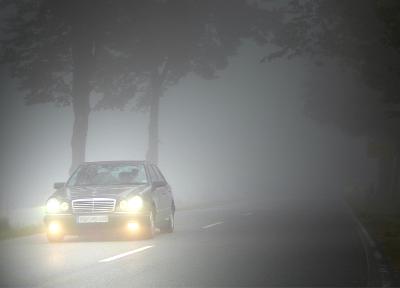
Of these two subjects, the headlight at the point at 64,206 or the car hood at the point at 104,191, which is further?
the car hood at the point at 104,191

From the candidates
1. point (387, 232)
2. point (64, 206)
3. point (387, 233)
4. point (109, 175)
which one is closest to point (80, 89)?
point (109, 175)

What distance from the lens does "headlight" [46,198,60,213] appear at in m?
17.3

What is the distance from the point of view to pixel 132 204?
57.2ft

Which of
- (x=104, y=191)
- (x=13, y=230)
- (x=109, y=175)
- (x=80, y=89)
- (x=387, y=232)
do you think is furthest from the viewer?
(x=80, y=89)

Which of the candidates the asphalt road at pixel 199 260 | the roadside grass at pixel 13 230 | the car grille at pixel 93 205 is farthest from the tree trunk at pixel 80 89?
the car grille at pixel 93 205

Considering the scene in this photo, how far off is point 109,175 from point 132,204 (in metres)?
1.91

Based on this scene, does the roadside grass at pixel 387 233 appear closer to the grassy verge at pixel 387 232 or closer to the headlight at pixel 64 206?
the grassy verge at pixel 387 232

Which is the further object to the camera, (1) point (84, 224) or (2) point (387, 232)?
(2) point (387, 232)

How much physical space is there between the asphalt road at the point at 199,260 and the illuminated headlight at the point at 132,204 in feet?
2.36

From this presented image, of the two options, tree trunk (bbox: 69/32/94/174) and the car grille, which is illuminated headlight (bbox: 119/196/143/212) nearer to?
the car grille

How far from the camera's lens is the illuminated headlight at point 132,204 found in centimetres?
1736

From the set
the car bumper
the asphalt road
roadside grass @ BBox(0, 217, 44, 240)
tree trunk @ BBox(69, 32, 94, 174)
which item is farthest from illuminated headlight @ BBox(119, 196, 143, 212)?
tree trunk @ BBox(69, 32, 94, 174)

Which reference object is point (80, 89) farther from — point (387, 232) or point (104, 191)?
point (104, 191)

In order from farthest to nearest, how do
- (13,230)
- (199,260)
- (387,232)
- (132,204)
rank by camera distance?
(387,232) → (13,230) → (132,204) → (199,260)
